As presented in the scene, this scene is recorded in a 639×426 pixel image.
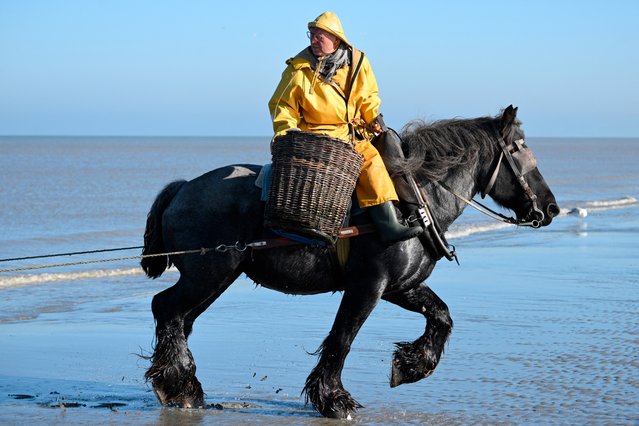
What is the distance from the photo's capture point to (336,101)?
6523mm

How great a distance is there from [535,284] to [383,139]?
6.36 m

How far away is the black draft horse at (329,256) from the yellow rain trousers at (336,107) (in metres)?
0.30

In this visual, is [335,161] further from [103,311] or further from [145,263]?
[103,311]

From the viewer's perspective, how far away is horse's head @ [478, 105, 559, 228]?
6.97 meters

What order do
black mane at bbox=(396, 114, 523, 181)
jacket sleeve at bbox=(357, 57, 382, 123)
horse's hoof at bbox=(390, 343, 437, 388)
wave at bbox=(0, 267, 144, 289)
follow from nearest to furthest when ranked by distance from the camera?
jacket sleeve at bbox=(357, 57, 382, 123) → black mane at bbox=(396, 114, 523, 181) → horse's hoof at bbox=(390, 343, 437, 388) → wave at bbox=(0, 267, 144, 289)

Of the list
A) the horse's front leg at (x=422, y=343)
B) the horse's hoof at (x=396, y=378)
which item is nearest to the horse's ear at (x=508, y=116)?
the horse's front leg at (x=422, y=343)

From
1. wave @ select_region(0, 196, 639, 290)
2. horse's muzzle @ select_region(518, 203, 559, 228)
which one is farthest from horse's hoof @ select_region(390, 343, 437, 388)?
wave @ select_region(0, 196, 639, 290)

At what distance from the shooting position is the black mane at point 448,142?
688 centimetres

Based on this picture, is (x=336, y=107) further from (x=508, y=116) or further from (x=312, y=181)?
(x=508, y=116)

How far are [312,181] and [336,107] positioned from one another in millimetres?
519

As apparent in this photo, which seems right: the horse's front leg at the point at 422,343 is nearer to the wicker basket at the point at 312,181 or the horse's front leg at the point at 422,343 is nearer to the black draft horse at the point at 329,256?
the black draft horse at the point at 329,256

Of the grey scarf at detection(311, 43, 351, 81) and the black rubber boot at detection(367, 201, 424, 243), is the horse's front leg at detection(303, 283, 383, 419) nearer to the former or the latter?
the black rubber boot at detection(367, 201, 424, 243)

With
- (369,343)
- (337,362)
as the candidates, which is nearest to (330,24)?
(337,362)

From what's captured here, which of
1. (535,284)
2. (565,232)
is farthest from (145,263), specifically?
(565,232)
